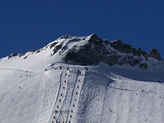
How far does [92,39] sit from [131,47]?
9426 mm

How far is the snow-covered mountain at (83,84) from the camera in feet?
171

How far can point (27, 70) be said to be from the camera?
238 feet

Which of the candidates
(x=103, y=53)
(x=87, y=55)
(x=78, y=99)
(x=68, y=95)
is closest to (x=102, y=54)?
(x=103, y=53)

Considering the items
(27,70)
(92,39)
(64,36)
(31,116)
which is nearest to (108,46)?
(92,39)

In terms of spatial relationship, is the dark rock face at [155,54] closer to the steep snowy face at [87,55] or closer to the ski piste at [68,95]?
the steep snowy face at [87,55]

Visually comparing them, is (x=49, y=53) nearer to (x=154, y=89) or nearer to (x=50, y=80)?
(x=50, y=80)

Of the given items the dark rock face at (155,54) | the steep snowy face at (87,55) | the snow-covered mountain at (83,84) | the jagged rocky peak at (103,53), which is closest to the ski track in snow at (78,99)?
the snow-covered mountain at (83,84)

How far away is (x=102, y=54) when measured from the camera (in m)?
78.6

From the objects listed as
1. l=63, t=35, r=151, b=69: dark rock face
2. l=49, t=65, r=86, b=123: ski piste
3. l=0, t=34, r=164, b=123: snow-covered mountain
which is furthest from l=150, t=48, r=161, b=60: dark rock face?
l=49, t=65, r=86, b=123: ski piste

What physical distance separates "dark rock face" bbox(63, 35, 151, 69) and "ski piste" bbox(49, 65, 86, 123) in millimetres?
7921

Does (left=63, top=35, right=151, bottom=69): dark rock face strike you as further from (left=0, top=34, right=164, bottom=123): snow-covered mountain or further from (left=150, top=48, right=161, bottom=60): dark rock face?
(left=150, top=48, right=161, bottom=60): dark rock face

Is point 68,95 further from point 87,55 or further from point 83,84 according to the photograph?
point 87,55

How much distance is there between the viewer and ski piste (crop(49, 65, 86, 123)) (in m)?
52.0

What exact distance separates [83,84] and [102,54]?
19032 mm
